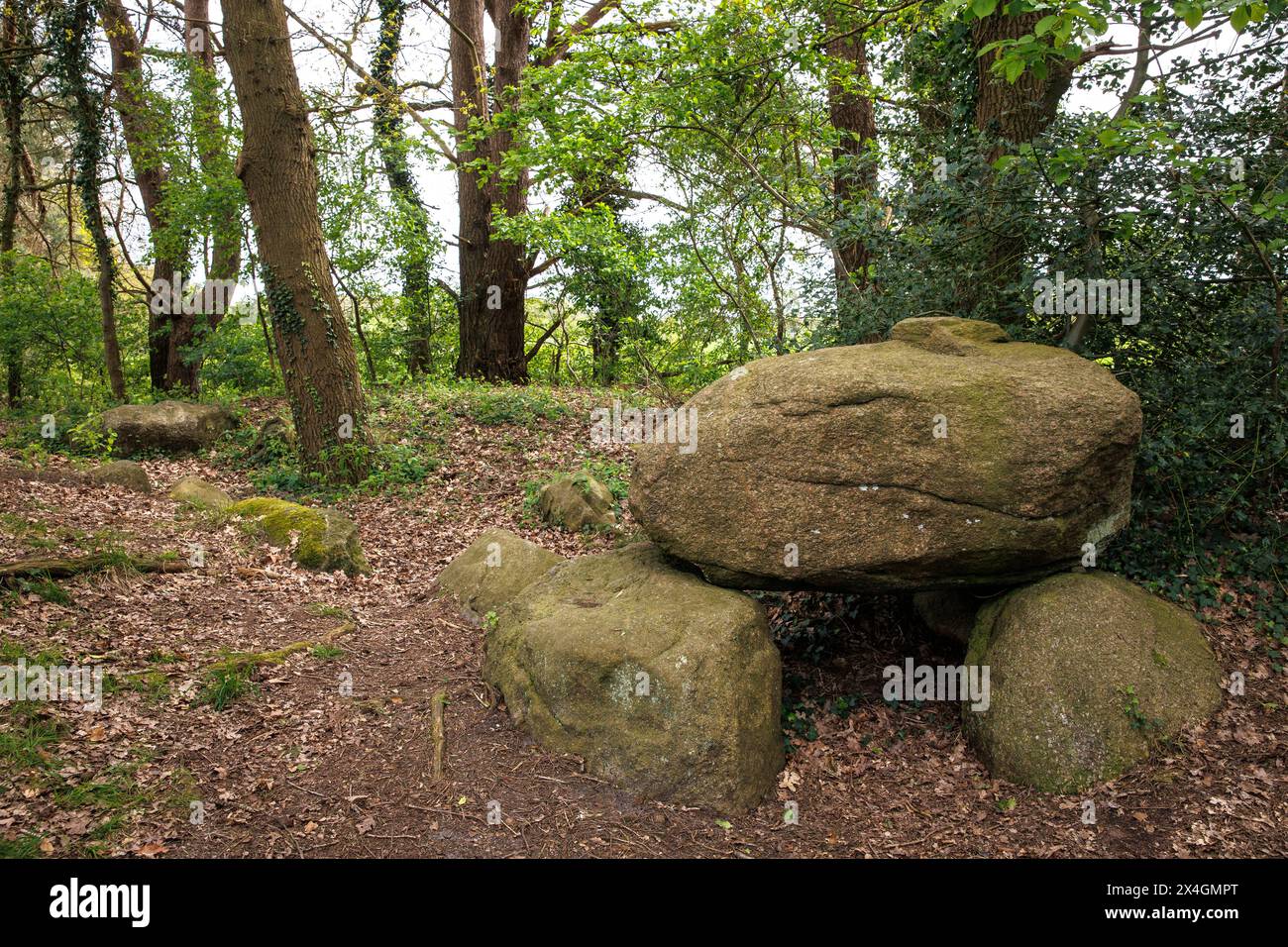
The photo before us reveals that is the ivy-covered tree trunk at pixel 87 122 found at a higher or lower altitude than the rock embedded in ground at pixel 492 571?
higher

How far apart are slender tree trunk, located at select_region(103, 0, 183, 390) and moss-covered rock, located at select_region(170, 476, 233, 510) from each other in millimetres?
7536

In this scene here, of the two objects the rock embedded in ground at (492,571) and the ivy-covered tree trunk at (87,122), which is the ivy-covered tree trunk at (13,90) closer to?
the ivy-covered tree trunk at (87,122)

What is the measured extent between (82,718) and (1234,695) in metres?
7.54

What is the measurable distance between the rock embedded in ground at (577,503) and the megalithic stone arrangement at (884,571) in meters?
3.93

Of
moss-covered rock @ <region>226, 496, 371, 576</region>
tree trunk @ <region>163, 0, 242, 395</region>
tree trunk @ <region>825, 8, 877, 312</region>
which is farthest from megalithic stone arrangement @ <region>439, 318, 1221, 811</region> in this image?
tree trunk @ <region>163, 0, 242, 395</region>

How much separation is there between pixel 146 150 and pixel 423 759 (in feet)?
49.2

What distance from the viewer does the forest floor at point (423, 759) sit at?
462 centimetres

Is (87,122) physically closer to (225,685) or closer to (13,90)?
(13,90)

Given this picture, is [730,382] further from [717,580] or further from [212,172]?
[212,172]

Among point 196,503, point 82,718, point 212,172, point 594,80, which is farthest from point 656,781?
point 212,172

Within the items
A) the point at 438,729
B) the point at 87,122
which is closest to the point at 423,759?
the point at 438,729

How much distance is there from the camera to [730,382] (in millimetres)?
6020

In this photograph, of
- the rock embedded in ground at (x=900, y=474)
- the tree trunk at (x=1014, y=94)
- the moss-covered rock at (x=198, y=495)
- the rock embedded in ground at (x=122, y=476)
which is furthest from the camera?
the rock embedded in ground at (x=122, y=476)

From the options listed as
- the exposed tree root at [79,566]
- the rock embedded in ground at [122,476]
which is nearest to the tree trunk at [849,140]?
the exposed tree root at [79,566]
